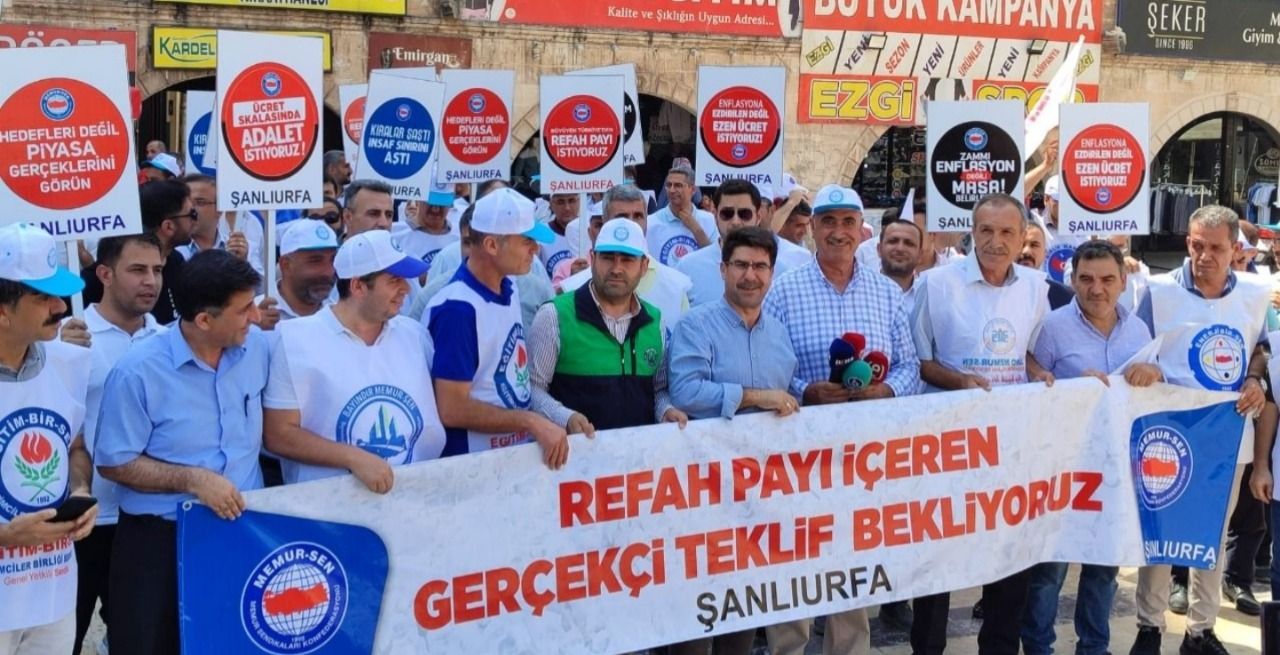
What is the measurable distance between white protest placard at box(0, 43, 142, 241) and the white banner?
1.70 meters

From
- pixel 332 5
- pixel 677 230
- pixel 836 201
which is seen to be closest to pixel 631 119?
pixel 677 230

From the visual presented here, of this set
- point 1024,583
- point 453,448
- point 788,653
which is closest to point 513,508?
point 453,448

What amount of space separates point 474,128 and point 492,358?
440 cm

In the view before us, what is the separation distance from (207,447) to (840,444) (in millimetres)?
2202

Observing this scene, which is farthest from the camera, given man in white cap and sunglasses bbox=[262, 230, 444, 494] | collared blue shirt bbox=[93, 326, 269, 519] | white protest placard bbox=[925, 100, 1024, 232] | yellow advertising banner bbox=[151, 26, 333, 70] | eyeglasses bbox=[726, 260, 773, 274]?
yellow advertising banner bbox=[151, 26, 333, 70]

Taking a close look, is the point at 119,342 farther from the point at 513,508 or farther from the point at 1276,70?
the point at 1276,70

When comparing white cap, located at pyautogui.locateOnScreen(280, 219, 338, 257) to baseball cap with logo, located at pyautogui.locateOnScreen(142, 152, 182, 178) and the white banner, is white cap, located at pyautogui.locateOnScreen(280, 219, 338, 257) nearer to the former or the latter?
the white banner

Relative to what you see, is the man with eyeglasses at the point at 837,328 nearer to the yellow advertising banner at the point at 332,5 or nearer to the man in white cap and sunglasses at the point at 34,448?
the man in white cap and sunglasses at the point at 34,448

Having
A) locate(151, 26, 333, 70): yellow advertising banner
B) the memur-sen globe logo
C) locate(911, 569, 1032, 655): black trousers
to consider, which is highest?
locate(151, 26, 333, 70): yellow advertising banner

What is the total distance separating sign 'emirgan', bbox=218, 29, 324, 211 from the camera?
5.77 m

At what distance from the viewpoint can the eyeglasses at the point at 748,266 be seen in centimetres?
459

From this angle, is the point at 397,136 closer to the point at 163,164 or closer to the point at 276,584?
the point at 163,164

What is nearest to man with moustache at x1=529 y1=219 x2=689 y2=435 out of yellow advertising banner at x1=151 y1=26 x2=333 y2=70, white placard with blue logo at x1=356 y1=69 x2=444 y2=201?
white placard with blue logo at x1=356 y1=69 x2=444 y2=201

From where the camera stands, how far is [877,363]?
4.77 metres
